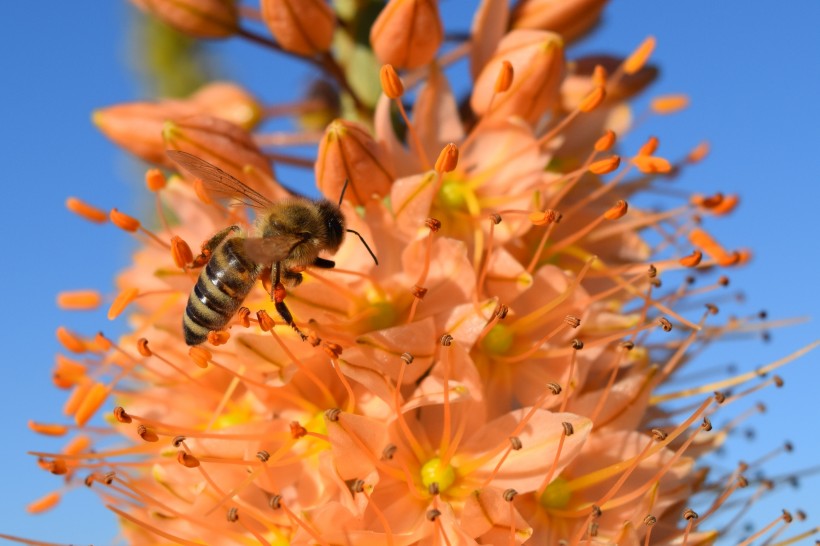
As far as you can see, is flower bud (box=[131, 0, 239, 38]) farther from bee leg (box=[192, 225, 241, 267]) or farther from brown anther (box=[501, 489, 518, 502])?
brown anther (box=[501, 489, 518, 502])

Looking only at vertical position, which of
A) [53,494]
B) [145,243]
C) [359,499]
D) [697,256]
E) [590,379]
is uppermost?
[145,243]

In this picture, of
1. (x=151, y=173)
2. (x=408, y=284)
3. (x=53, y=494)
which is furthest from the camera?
(x=53, y=494)

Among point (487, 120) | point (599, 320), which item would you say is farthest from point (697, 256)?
point (487, 120)

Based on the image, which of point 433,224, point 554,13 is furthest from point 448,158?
point 554,13

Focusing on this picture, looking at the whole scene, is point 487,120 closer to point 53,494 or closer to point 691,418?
point 691,418

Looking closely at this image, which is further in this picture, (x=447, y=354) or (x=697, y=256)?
(x=697, y=256)

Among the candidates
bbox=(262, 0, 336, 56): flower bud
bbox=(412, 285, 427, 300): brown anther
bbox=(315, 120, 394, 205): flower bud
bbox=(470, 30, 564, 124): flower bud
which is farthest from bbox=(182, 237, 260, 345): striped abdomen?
bbox=(470, 30, 564, 124): flower bud
